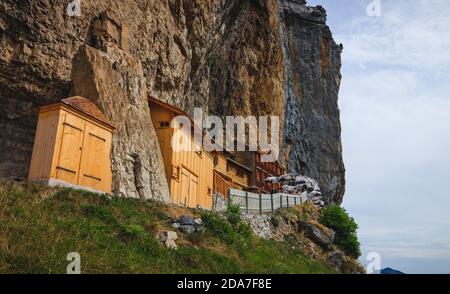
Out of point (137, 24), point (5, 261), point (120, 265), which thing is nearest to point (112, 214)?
point (120, 265)

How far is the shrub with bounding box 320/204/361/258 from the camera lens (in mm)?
26641

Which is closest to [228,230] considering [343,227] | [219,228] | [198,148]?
[219,228]

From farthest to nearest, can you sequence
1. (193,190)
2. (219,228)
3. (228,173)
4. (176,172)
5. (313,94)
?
1. (313,94)
2. (228,173)
3. (193,190)
4. (176,172)
5. (219,228)

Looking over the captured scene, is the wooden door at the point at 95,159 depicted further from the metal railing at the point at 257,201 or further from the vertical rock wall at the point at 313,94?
the vertical rock wall at the point at 313,94

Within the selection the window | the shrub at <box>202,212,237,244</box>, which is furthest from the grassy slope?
the window

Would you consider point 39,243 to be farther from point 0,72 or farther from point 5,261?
point 0,72

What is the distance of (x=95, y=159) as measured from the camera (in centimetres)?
1446

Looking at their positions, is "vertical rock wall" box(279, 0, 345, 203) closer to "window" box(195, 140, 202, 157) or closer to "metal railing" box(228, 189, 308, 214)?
"metal railing" box(228, 189, 308, 214)

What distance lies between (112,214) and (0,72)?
45.5ft

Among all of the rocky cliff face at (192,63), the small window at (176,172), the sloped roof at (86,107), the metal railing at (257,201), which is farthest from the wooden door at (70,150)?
the metal railing at (257,201)

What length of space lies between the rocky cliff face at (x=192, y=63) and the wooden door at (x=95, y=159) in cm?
160

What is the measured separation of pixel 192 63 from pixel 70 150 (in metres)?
19.7

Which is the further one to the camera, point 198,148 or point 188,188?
point 198,148

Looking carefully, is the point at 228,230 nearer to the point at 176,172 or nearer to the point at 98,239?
the point at 98,239
